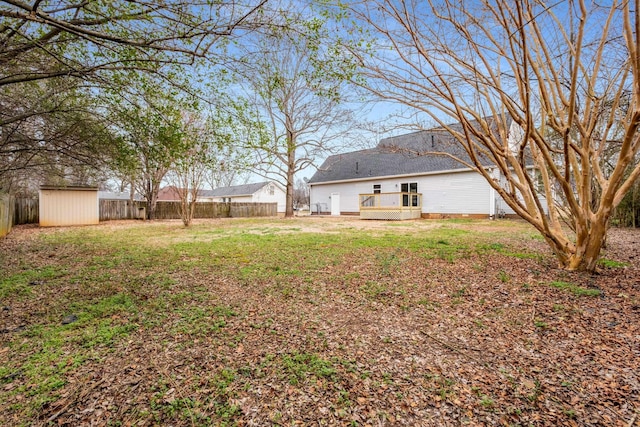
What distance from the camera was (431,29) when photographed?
418 cm

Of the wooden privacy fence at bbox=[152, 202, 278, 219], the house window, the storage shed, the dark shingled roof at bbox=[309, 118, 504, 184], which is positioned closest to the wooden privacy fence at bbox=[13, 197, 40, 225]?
the storage shed

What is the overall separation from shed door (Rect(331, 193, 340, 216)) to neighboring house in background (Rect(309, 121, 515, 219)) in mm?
81

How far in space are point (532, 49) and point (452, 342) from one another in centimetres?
440

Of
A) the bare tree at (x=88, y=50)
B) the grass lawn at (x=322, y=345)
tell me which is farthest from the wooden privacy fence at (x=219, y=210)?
the grass lawn at (x=322, y=345)

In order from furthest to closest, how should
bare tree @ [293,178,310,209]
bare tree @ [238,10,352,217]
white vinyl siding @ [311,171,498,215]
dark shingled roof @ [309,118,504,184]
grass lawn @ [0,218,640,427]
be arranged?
bare tree @ [293,178,310,209]
dark shingled roof @ [309,118,504,184]
white vinyl siding @ [311,171,498,215]
bare tree @ [238,10,352,217]
grass lawn @ [0,218,640,427]

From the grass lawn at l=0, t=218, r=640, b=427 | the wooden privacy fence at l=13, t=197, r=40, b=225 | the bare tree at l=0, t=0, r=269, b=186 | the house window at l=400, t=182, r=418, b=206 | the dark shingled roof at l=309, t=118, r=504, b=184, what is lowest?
the grass lawn at l=0, t=218, r=640, b=427

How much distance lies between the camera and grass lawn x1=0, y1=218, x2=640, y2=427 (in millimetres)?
1729

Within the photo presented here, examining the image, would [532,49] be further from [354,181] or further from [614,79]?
[354,181]

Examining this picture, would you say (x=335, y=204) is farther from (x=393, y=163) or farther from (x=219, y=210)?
(x=219, y=210)

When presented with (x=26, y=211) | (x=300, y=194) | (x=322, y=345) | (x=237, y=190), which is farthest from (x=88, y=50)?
(x=300, y=194)

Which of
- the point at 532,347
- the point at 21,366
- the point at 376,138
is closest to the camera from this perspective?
the point at 21,366

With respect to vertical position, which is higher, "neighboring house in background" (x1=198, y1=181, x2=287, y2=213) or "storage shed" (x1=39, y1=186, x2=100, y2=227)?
"neighboring house in background" (x1=198, y1=181, x2=287, y2=213)

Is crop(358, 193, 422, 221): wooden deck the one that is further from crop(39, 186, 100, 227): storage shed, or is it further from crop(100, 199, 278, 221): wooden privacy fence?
crop(39, 186, 100, 227): storage shed

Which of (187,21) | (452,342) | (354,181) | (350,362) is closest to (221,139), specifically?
(187,21)
